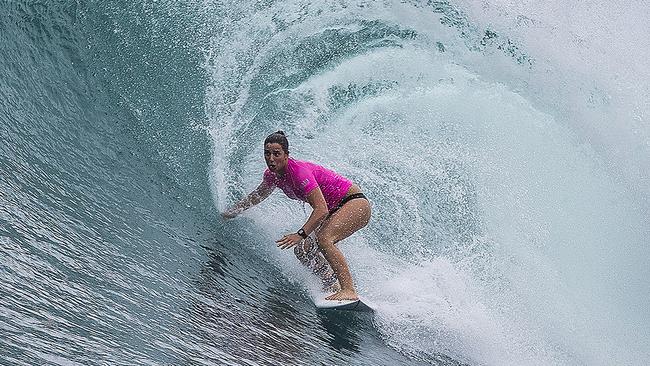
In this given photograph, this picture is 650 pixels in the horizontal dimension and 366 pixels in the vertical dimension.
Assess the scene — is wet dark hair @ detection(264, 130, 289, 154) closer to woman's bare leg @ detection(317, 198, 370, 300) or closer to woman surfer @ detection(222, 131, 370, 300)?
woman surfer @ detection(222, 131, 370, 300)

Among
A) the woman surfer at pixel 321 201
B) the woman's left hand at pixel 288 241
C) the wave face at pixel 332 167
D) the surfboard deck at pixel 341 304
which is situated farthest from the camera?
the woman surfer at pixel 321 201

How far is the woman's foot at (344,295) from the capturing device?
256 inches

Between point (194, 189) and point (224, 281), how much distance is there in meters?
2.37

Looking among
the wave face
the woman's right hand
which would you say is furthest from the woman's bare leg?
the woman's right hand

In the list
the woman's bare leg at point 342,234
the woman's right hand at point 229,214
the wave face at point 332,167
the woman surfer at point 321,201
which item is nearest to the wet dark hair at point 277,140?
the woman surfer at point 321,201

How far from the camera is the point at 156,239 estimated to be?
596 cm

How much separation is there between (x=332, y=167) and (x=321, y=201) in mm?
3205

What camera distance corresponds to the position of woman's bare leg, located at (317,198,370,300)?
667 centimetres

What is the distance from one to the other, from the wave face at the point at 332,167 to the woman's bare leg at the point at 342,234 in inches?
10.6

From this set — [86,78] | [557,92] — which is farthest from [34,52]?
[557,92]

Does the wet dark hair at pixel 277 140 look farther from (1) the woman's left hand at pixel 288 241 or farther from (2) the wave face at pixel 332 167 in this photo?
(2) the wave face at pixel 332 167

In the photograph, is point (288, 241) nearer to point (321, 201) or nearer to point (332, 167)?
point (321, 201)

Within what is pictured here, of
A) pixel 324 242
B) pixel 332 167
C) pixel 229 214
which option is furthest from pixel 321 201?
pixel 332 167

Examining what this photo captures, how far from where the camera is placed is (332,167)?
9.98m
